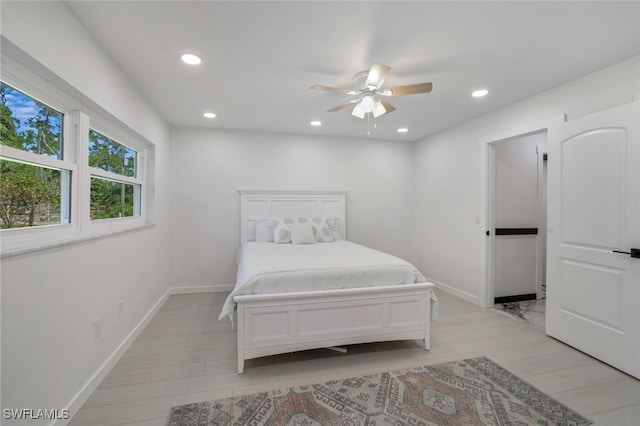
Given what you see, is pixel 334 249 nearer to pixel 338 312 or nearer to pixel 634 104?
pixel 338 312

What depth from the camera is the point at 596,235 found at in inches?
90.7

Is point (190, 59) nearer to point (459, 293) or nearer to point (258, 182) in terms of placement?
point (258, 182)

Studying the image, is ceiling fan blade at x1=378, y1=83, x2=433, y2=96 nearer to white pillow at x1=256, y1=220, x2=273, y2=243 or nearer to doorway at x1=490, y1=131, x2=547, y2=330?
doorway at x1=490, y1=131, x2=547, y2=330

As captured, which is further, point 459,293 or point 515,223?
point 459,293

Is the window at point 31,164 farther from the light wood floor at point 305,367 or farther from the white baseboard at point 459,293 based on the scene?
the white baseboard at point 459,293

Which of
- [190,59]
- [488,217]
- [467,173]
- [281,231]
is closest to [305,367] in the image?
[281,231]

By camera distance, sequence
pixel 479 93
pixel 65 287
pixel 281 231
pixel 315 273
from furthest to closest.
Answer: pixel 281 231, pixel 479 93, pixel 315 273, pixel 65 287

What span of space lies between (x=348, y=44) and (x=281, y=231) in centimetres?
248

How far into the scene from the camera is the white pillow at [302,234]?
3.72m

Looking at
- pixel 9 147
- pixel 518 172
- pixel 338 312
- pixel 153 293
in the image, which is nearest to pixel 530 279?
pixel 518 172

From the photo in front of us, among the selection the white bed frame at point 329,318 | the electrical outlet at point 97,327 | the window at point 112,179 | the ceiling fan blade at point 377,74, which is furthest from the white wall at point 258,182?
the ceiling fan blade at point 377,74

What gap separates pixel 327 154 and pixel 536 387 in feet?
12.0

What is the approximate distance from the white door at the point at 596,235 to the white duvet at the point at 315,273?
1368mm

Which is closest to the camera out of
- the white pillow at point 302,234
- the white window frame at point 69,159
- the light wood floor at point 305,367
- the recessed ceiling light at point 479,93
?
the white window frame at point 69,159
